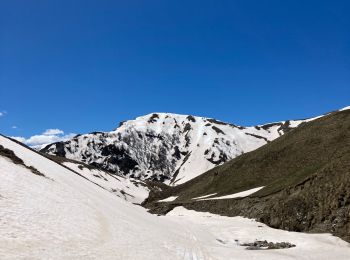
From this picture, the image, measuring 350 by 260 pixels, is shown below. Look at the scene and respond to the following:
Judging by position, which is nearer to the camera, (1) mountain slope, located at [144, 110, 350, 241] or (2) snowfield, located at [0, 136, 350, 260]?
(2) snowfield, located at [0, 136, 350, 260]

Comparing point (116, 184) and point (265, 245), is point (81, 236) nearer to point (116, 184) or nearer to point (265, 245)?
point (265, 245)

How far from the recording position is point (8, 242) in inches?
704

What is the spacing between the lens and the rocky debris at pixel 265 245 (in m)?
33.4

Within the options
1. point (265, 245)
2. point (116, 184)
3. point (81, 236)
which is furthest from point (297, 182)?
point (116, 184)

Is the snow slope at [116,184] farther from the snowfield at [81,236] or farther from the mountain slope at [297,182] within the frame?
the snowfield at [81,236]

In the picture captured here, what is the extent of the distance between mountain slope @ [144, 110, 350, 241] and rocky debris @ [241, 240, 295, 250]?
5.75m

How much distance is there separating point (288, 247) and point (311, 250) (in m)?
3.04

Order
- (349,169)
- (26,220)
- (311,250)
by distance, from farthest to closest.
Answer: (349,169) → (311,250) → (26,220)

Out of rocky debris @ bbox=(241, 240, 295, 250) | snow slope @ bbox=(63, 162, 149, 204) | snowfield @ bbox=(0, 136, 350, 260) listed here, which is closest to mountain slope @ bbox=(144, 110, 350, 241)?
snowfield @ bbox=(0, 136, 350, 260)

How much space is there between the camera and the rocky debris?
33.4 m

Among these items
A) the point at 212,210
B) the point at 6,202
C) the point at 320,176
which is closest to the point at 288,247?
the point at 320,176

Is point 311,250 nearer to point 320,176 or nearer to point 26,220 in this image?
point 320,176

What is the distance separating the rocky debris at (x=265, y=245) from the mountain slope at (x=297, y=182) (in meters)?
5.75

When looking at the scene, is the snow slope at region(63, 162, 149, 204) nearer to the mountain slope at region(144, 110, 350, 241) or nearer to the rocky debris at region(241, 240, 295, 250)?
the mountain slope at region(144, 110, 350, 241)
